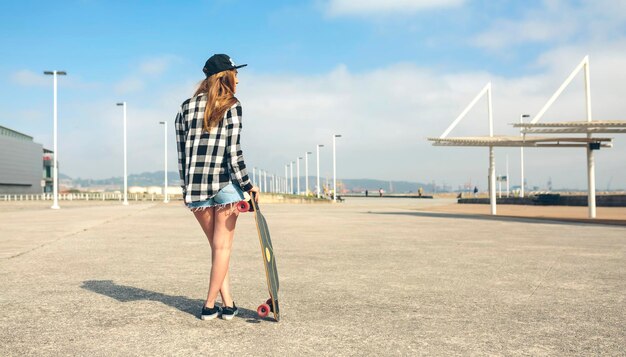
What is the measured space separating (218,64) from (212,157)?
70 centimetres

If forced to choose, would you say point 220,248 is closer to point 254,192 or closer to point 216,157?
point 254,192

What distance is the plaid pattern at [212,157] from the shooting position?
13.5ft

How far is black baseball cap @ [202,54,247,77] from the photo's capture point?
4.24 metres

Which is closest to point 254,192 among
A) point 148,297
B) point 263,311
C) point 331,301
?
point 263,311

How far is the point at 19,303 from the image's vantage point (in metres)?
5.13

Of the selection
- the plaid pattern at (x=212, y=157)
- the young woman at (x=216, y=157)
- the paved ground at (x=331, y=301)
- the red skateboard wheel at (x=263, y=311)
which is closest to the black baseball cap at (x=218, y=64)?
the young woman at (x=216, y=157)

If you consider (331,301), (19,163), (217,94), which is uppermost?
(19,163)

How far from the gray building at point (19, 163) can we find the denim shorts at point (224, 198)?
105772 millimetres

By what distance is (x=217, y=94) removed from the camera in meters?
4.18

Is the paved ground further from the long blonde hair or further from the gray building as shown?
the gray building

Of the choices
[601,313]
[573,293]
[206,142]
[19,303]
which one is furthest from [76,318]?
[573,293]

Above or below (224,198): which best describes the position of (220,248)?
below

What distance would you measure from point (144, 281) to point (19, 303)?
1.49m

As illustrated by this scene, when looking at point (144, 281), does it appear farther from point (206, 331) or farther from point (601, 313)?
point (601, 313)
